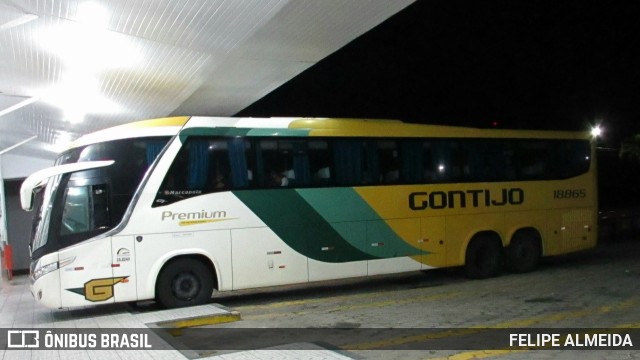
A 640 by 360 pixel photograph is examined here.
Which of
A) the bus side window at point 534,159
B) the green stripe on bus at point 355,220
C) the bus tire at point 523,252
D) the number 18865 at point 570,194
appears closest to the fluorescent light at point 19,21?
the green stripe on bus at point 355,220

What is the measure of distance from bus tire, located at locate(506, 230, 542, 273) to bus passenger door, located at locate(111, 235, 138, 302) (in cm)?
892

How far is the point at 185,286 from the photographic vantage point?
10539 millimetres

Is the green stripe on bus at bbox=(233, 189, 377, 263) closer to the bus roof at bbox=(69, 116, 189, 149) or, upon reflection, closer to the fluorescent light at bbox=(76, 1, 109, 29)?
the bus roof at bbox=(69, 116, 189, 149)

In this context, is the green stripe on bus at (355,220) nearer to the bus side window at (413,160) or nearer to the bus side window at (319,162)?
the bus side window at (319,162)

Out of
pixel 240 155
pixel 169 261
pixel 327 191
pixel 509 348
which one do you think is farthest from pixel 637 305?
pixel 169 261

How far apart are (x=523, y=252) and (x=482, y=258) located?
1.25m

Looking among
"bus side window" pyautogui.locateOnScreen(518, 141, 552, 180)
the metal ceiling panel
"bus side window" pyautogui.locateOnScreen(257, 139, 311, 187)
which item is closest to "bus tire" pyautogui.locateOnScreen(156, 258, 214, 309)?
"bus side window" pyautogui.locateOnScreen(257, 139, 311, 187)

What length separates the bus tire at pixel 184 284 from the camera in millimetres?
10352

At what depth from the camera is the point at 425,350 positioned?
7.29 meters

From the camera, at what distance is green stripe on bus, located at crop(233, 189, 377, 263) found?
36.5ft

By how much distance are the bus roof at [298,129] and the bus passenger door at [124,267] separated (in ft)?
6.08

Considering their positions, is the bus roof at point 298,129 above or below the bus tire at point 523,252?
above

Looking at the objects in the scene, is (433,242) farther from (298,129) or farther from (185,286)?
(185,286)

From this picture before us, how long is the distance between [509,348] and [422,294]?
15.0 feet
